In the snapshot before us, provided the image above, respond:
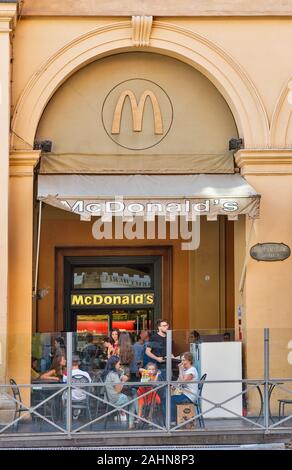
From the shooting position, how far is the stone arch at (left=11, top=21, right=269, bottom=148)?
1875 cm

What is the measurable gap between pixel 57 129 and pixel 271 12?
13.7 feet

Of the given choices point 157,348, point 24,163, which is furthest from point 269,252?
point 24,163

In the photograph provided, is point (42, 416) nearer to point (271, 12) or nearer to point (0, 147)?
point (0, 147)

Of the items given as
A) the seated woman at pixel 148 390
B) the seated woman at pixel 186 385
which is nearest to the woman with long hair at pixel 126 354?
the seated woman at pixel 148 390

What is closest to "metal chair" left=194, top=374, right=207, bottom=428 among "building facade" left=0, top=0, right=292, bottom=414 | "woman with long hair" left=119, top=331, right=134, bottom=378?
"woman with long hair" left=119, top=331, right=134, bottom=378

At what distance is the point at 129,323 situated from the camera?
22.3 metres

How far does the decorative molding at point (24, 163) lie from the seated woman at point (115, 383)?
3.67 metres

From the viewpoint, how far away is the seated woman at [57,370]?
16828 mm

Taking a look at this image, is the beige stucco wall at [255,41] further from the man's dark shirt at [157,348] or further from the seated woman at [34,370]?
the seated woman at [34,370]

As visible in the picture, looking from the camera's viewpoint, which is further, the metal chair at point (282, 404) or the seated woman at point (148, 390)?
the metal chair at point (282, 404)

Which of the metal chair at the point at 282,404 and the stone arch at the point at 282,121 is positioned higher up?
the stone arch at the point at 282,121
